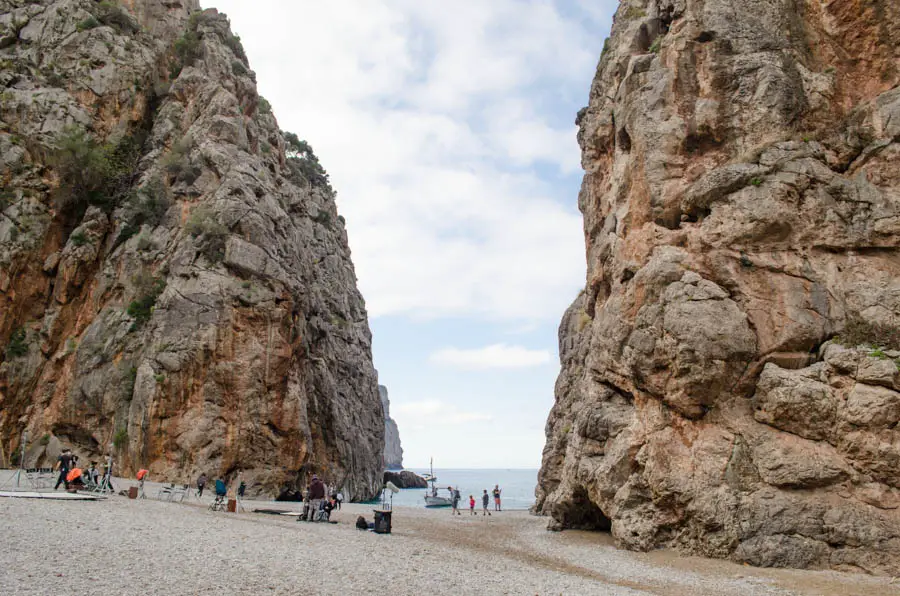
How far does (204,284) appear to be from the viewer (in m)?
35.7

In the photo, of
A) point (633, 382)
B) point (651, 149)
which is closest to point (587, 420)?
point (633, 382)

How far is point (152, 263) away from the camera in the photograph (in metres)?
38.6

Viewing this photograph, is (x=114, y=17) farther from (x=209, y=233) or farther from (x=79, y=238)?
(x=209, y=233)

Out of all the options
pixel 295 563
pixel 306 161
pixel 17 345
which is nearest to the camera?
pixel 295 563

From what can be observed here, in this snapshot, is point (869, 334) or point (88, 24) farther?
point (88, 24)

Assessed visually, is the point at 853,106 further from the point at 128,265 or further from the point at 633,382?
the point at 128,265

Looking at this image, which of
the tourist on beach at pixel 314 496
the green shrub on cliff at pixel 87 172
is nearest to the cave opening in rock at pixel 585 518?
the tourist on beach at pixel 314 496

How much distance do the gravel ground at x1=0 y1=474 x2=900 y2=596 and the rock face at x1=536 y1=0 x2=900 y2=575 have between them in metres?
1.87

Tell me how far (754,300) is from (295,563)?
54.1 ft

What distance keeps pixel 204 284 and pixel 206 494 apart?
1279 cm

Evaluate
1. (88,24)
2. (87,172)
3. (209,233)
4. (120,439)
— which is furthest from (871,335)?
(88,24)

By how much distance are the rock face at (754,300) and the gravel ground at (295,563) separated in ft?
6.14

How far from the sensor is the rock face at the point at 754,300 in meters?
16.8

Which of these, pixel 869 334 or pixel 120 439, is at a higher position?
pixel 869 334
